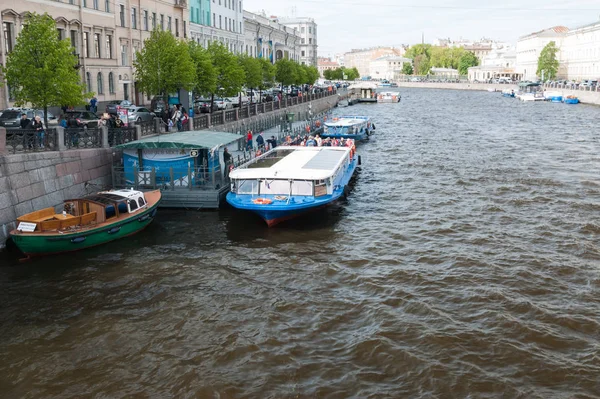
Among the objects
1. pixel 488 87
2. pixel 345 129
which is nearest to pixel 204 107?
pixel 345 129

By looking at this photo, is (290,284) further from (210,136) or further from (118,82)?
(118,82)

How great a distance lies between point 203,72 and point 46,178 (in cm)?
2003

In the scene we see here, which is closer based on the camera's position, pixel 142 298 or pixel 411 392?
pixel 411 392

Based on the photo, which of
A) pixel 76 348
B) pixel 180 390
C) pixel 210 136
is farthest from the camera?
pixel 210 136

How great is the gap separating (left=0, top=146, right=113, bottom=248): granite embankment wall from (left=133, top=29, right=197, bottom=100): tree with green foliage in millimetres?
11765

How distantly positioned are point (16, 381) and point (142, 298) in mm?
4190

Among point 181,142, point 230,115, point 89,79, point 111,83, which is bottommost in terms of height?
point 181,142

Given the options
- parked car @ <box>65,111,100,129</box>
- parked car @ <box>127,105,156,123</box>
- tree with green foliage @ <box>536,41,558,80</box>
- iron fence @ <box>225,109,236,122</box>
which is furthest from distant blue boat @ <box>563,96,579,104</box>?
parked car @ <box>65,111,100,129</box>

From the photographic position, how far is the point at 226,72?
140ft

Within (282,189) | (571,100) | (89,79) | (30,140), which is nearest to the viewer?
(30,140)

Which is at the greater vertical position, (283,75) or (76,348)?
(283,75)

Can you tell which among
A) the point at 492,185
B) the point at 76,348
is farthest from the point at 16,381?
the point at 492,185

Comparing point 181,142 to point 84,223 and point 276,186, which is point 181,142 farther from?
point 84,223

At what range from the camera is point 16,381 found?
39.0 ft
